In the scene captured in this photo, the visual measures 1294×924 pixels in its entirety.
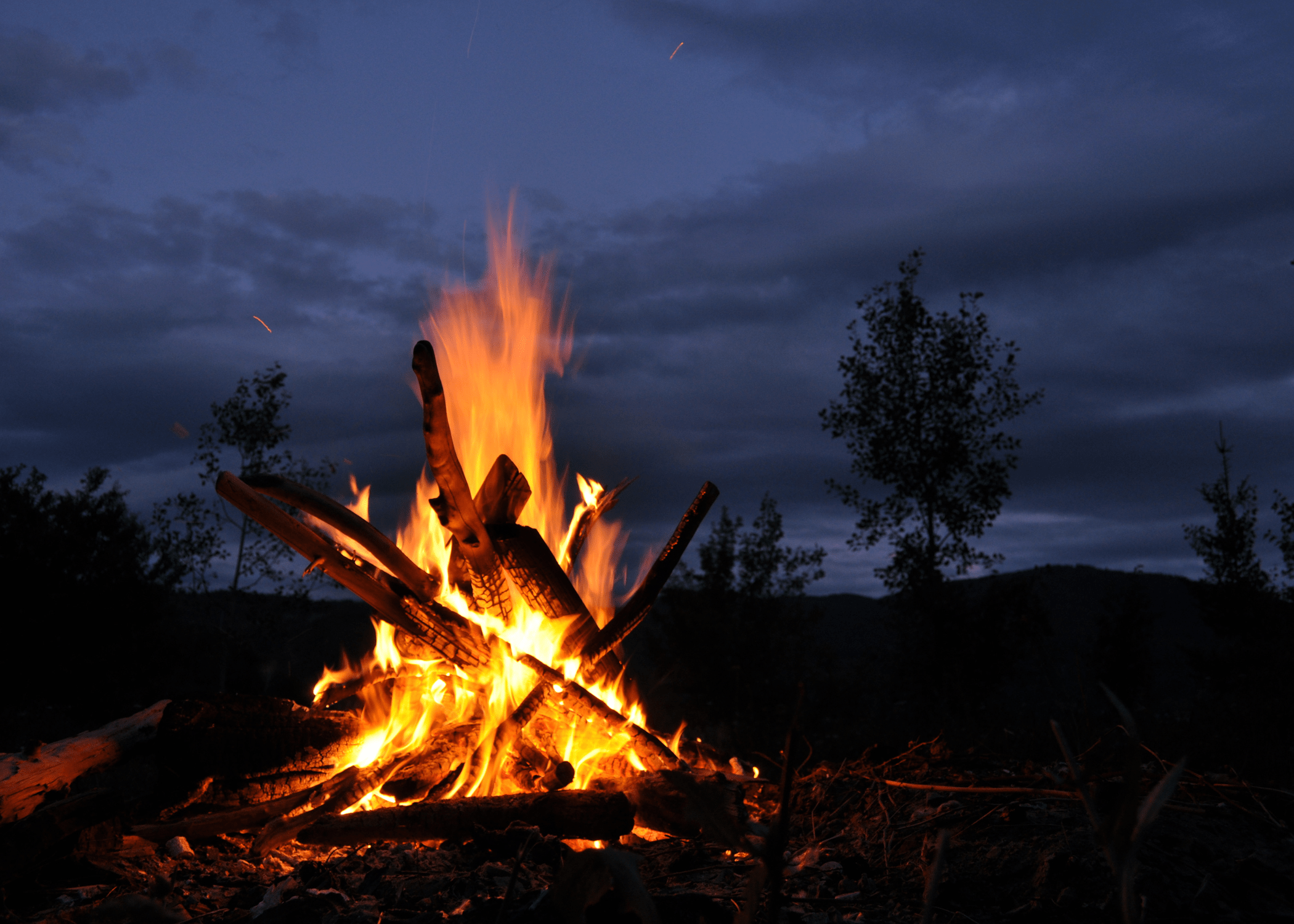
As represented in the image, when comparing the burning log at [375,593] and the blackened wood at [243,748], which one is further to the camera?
the burning log at [375,593]

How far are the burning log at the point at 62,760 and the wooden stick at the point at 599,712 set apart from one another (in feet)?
6.15

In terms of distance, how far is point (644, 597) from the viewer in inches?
181

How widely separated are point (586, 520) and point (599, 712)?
4.78 ft

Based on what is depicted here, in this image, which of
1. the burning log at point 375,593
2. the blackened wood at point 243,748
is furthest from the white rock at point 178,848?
the burning log at point 375,593

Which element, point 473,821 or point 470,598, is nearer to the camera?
point 473,821

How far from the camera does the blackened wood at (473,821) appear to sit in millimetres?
3568

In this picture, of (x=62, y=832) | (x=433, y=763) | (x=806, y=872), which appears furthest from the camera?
(x=433, y=763)

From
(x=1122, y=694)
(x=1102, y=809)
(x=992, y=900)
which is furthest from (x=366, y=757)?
(x=1122, y=694)

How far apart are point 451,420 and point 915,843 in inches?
133

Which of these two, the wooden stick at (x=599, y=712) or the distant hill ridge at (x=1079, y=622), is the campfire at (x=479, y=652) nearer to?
the wooden stick at (x=599, y=712)

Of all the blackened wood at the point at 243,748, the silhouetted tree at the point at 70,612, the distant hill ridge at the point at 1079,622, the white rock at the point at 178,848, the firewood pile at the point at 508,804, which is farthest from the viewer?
the distant hill ridge at the point at 1079,622

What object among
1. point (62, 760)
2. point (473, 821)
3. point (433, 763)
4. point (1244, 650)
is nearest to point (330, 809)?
point (433, 763)

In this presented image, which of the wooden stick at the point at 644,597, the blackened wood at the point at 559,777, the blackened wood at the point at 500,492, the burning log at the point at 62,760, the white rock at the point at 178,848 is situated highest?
the blackened wood at the point at 500,492

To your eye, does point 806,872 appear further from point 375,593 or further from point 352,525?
point 352,525
